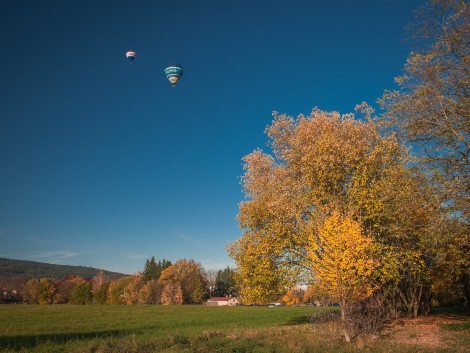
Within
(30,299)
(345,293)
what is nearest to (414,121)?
(345,293)

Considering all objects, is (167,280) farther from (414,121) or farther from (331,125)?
(414,121)

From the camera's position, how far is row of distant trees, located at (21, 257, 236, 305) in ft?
408

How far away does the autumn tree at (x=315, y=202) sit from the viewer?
2538cm

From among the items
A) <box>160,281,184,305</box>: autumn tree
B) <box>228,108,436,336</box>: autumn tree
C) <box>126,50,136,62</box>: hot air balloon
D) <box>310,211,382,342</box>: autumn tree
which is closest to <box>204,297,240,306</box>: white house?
<box>160,281,184,305</box>: autumn tree

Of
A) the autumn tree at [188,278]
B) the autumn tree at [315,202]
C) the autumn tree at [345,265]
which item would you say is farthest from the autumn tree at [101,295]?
the autumn tree at [345,265]

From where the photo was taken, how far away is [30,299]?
135 metres

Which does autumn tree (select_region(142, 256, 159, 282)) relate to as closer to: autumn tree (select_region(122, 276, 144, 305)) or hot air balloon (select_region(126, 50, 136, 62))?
autumn tree (select_region(122, 276, 144, 305))

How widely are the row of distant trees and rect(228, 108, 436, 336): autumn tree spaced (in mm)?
101770

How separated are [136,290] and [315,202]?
11288cm

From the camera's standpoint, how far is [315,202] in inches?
1038

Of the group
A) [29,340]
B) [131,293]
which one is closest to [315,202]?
[29,340]

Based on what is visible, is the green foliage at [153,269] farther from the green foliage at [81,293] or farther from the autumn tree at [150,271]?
the green foliage at [81,293]

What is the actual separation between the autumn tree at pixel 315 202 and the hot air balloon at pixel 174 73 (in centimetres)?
3230

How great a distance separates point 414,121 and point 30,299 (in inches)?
5908
